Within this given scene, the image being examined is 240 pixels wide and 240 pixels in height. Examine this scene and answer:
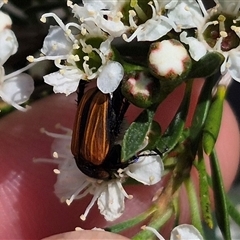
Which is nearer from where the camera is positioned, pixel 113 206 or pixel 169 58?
pixel 169 58

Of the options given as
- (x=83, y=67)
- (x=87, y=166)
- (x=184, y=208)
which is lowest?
(x=184, y=208)

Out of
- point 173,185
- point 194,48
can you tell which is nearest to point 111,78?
point 194,48

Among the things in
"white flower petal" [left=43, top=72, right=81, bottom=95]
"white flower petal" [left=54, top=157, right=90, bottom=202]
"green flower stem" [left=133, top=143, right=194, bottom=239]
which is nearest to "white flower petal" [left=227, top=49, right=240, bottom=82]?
"green flower stem" [left=133, top=143, right=194, bottom=239]

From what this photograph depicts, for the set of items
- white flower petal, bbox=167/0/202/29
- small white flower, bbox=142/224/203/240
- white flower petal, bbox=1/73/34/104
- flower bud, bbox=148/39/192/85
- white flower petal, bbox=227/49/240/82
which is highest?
white flower petal, bbox=167/0/202/29

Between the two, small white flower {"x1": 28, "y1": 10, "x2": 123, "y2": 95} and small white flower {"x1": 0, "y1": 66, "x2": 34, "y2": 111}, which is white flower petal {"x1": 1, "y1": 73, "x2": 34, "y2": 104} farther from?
small white flower {"x1": 28, "y1": 10, "x2": 123, "y2": 95}

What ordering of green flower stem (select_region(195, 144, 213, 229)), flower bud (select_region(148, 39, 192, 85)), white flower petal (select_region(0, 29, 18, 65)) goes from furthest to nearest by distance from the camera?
white flower petal (select_region(0, 29, 18, 65)) → green flower stem (select_region(195, 144, 213, 229)) → flower bud (select_region(148, 39, 192, 85))

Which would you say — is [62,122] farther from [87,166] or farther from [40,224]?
[87,166]

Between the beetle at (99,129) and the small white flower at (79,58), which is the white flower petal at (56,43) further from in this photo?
the beetle at (99,129)

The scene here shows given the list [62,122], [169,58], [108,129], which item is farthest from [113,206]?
[62,122]
